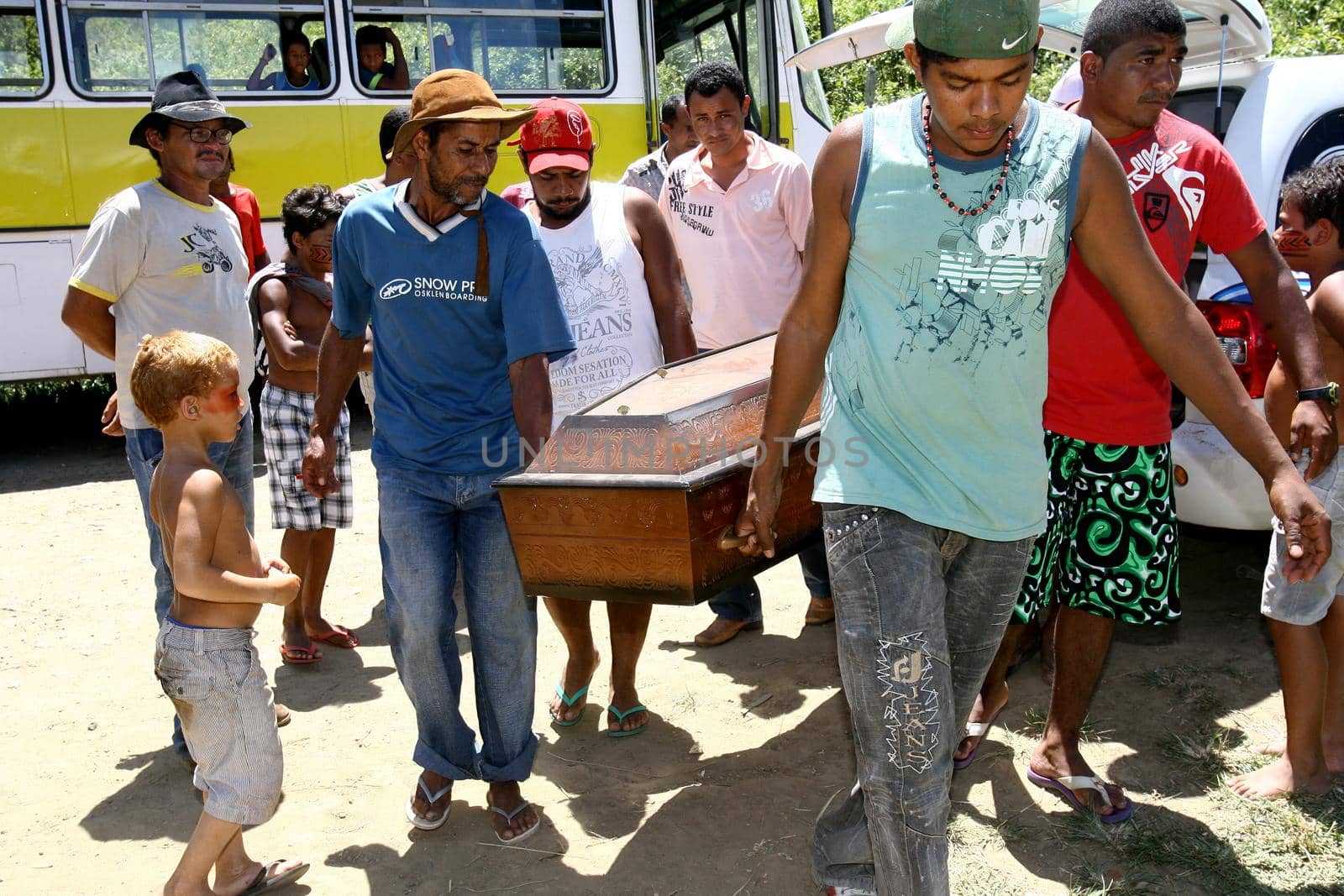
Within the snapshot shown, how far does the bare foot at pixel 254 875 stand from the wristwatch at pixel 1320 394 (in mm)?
2918

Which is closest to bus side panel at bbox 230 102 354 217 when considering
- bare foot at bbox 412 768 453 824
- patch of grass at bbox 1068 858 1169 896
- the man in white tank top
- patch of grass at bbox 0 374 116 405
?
patch of grass at bbox 0 374 116 405

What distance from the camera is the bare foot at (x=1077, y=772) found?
341 centimetres

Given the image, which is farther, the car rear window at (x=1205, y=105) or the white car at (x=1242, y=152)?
the car rear window at (x=1205, y=105)

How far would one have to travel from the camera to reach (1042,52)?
16.2 m

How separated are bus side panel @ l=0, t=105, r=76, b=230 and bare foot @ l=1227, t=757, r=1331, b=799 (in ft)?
25.4

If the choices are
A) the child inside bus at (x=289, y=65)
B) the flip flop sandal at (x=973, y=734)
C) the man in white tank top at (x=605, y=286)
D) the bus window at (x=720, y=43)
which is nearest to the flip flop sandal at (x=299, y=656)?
the man in white tank top at (x=605, y=286)

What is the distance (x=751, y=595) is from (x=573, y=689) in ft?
3.31

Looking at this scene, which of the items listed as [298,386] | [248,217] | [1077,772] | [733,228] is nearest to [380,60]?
[248,217]

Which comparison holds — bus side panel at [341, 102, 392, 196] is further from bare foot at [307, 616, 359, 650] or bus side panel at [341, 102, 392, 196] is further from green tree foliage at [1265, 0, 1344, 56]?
green tree foliage at [1265, 0, 1344, 56]

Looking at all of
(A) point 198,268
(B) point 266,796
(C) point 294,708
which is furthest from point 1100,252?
(C) point 294,708

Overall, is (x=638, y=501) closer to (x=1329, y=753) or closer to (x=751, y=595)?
(x=751, y=595)

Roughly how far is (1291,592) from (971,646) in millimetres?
1309

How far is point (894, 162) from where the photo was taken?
238 centimetres

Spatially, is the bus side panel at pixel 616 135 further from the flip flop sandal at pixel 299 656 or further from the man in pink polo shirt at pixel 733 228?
the flip flop sandal at pixel 299 656
